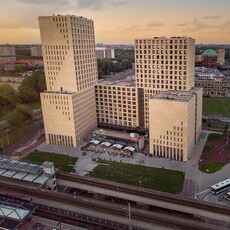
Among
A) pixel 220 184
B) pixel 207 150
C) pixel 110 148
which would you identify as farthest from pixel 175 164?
pixel 110 148

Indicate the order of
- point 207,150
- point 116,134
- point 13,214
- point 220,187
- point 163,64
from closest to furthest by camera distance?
point 13,214 → point 220,187 → point 207,150 → point 163,64 → point 116,134

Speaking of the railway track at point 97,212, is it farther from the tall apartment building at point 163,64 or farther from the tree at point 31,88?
the tree at point 31,88

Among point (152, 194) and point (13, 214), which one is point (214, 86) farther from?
point (13, 214)

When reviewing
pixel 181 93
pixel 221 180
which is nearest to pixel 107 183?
pixel 221 180

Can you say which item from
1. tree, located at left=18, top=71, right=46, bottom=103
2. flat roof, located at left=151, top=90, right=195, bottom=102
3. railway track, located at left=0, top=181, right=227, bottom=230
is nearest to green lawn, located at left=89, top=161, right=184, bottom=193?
railway track, located at left=0, top=181, right=227, bottom=230

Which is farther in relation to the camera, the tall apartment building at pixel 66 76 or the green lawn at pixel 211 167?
the tall apartment building at pixel 66 76

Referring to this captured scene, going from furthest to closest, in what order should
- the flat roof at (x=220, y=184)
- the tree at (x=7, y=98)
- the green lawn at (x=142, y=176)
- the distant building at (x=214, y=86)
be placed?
the distant building at (x=214, y=86), the tree at (x=7, y=98), the green lawn at (x=142, y=176), the flat roof at (x=220, y=184)

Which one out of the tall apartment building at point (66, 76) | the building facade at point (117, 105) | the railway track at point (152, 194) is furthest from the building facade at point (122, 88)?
the railway track at point (152, 194)
